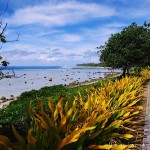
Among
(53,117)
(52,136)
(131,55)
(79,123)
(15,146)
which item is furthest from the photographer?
(131,55)

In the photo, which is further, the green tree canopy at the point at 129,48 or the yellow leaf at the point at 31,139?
the green tree canopy at the point at 129,48

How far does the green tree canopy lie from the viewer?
2620 centimetres

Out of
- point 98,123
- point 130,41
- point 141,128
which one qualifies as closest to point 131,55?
point 130,41

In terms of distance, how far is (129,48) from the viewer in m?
26.2

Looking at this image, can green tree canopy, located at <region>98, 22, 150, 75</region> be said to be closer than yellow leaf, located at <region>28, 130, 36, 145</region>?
No

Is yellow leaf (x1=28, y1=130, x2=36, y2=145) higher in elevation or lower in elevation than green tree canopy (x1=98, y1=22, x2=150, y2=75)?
lower

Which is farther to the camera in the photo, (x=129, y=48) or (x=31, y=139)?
(x=129, y=48)

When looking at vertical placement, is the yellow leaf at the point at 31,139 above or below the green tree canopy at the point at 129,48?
below

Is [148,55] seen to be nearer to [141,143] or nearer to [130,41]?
[130,41]

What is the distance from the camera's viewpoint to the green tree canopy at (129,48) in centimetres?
2620

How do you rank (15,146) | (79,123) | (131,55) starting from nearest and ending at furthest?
(15,146)
(79,123)
(131,55)

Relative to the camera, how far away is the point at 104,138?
18.1ft

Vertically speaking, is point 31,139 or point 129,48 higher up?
point 129,48

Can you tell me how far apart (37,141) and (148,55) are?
23.8m
